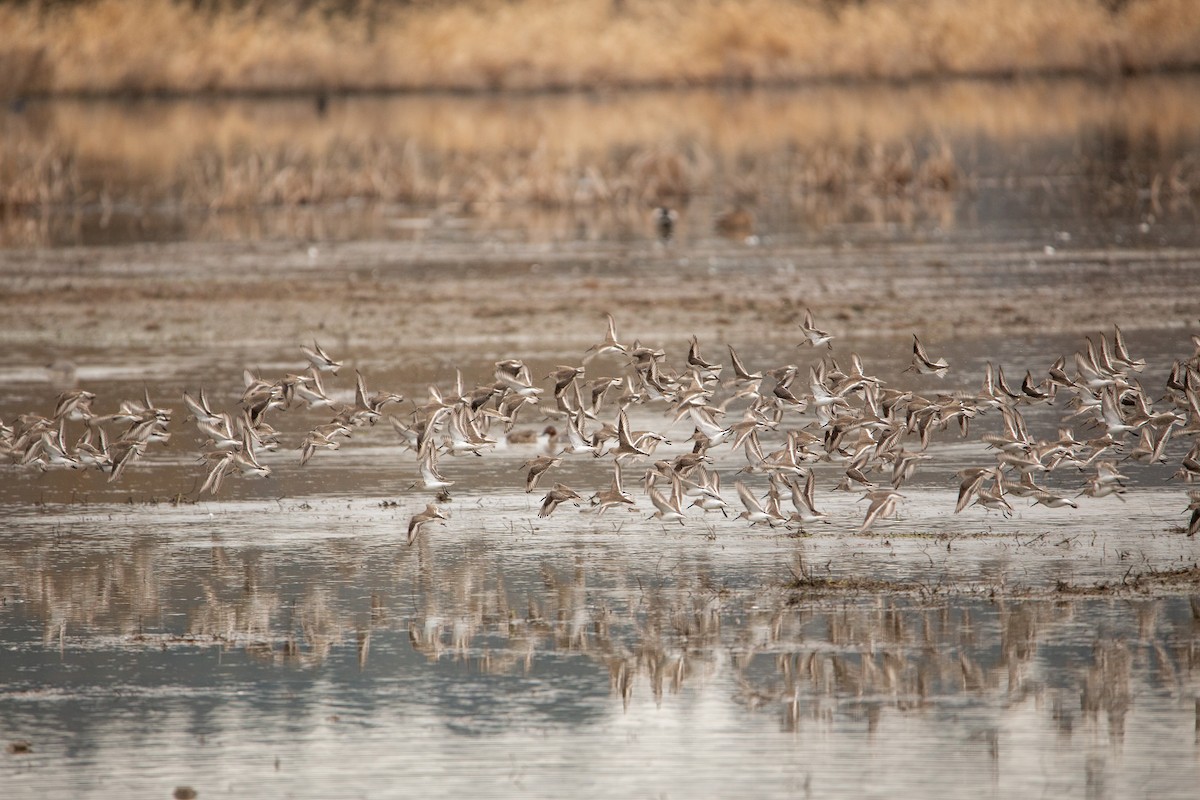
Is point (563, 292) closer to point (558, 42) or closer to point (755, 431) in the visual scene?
point (755, 431)

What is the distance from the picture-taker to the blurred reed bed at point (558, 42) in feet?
210

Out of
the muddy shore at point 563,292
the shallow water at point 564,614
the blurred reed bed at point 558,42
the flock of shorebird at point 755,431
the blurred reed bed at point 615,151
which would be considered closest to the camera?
the shallow water at point 564,614

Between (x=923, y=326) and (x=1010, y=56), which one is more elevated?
(x=1010, y=56)

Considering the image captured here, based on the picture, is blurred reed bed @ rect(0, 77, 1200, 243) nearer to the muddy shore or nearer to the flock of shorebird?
the muddy shore

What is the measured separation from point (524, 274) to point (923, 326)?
20.1 feet

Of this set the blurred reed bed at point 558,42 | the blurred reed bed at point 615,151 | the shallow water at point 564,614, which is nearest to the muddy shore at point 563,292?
the shallow water at point 564,614

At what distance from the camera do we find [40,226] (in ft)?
99.5

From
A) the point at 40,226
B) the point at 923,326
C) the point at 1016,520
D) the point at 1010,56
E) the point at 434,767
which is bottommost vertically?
the point at 434,767

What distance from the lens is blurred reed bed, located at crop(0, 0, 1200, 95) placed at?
64.0 metres

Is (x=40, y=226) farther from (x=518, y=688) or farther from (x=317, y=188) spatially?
(x=518, y=688)

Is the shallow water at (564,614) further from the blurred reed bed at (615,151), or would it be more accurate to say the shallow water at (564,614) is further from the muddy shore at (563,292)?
the blurred reed bed at (615,151)

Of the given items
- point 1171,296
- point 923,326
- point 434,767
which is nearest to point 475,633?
point 434,767

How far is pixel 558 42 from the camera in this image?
225 ft

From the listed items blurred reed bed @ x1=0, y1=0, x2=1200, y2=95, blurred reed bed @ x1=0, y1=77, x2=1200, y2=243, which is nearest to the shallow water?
blurred reed bed @ x1=0, y1=77, x2=1200, y2=243
